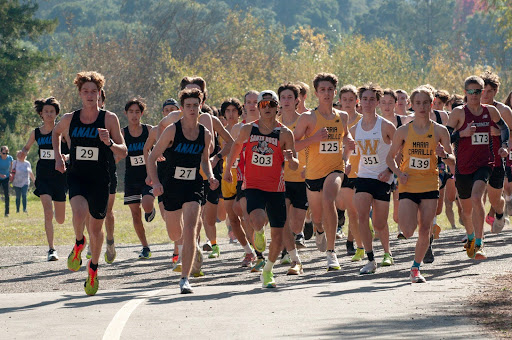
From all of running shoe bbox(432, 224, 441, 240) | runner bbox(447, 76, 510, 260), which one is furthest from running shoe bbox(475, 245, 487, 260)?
running shoe bbox(432, 224, 441, 240)

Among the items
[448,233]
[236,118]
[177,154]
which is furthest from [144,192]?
[448,233]

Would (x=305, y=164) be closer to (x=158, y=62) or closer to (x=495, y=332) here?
(x=495, y=332)

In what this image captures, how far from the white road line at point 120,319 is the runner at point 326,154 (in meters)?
2.67

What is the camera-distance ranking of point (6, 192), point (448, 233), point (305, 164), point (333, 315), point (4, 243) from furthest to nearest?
point (6, 192), point (4, 243), point (448, 233), point (305, 164), point (333, 315)

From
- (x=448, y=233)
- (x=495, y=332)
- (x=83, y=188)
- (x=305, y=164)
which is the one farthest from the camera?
(x=448, y=233)

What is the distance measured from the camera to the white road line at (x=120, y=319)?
8.61 metres

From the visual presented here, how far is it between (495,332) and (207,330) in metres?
2.17

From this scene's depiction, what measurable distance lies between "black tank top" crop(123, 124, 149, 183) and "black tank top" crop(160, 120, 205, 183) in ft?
12.8

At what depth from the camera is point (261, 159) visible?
38.5 feet

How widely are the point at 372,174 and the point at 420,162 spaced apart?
3.79 feet

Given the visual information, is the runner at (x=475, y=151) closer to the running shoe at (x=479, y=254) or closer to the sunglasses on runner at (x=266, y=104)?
the running shoe at (x=479, y=254)

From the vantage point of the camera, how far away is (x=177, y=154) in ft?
37.7

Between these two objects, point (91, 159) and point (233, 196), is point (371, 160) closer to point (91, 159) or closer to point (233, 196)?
point (233, 196)

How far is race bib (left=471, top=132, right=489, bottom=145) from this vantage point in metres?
13.6
